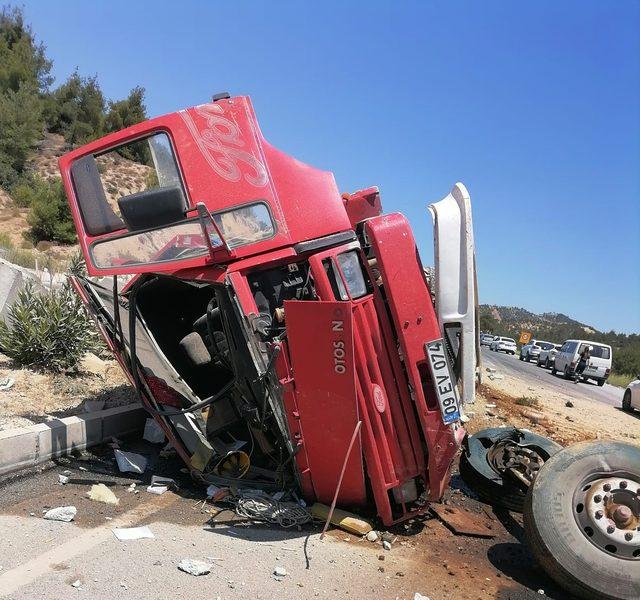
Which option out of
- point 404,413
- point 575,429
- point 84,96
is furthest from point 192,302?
point 84,96

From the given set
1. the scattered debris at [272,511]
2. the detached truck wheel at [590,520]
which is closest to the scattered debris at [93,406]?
the scattered debris at [272,511]

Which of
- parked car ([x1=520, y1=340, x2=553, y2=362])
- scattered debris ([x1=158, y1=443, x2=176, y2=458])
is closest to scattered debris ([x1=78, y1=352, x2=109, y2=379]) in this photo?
scattered debris ([x1=158, y1=443, x2=176, y2=458])

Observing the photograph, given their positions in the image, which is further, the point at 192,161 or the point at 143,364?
the point at 143,364

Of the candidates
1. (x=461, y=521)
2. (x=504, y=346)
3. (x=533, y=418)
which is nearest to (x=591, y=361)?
(x=533, y=418)

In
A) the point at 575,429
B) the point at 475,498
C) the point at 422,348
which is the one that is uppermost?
the point at 422,348

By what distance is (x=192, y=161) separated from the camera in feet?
13.0

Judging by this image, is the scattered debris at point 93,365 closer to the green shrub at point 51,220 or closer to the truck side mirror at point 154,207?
the truck side mirror at point 154,207

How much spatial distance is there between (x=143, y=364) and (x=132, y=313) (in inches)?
20.1

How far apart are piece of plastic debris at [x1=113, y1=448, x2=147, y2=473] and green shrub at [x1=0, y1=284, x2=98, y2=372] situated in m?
2.51

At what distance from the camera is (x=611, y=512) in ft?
10.6

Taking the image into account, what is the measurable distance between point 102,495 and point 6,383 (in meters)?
2.89

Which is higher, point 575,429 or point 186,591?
point 186,591

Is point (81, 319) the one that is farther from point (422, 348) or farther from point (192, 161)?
point (422, 348)

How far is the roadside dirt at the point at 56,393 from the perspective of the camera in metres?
5.57
